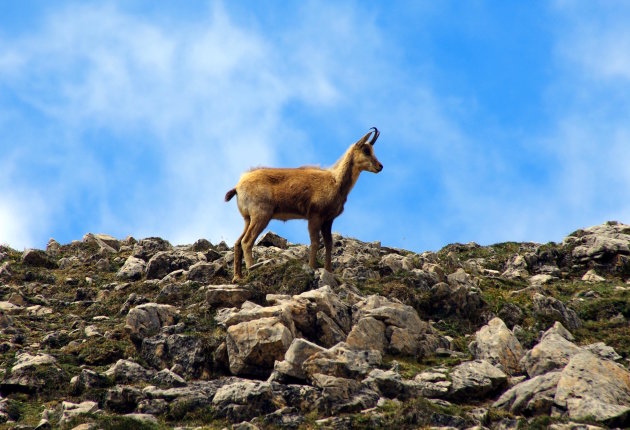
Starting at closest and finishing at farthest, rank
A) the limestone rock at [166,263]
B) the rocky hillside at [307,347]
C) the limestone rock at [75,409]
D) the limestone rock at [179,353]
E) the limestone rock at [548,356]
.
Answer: the rocky hillside at [307,347], the limestone rock at [75,409], the limestone rock at [548,356], the limestone rock at [179,353], the limestone rock at [166,263]

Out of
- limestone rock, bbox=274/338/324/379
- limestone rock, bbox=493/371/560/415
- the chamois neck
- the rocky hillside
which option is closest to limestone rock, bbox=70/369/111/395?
the rocky hillside

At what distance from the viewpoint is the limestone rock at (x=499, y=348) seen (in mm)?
12703

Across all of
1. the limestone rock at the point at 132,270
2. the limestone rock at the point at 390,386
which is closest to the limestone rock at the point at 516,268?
the limestone rock at the point at 132,270

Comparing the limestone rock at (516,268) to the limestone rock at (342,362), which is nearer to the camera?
the limestone rock at (342,362)

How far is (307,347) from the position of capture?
11852 mm

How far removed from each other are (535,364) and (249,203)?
9.10m

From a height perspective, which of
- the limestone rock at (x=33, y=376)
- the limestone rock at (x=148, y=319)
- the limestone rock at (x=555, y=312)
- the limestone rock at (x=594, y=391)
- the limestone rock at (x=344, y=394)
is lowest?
the limestone rock at (x=594, y=391)

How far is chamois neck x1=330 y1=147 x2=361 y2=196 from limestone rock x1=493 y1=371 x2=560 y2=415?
898cm

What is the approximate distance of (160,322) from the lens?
1498 cm

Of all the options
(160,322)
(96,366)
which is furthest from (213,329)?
(96,366)

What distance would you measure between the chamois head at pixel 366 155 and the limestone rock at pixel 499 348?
Answer: 7101 mm

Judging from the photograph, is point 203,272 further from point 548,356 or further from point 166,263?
point 548,356

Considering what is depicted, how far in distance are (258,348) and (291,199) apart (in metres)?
6.80

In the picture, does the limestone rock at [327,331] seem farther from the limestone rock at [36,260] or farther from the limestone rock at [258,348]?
the limestone rock at [36,260]
